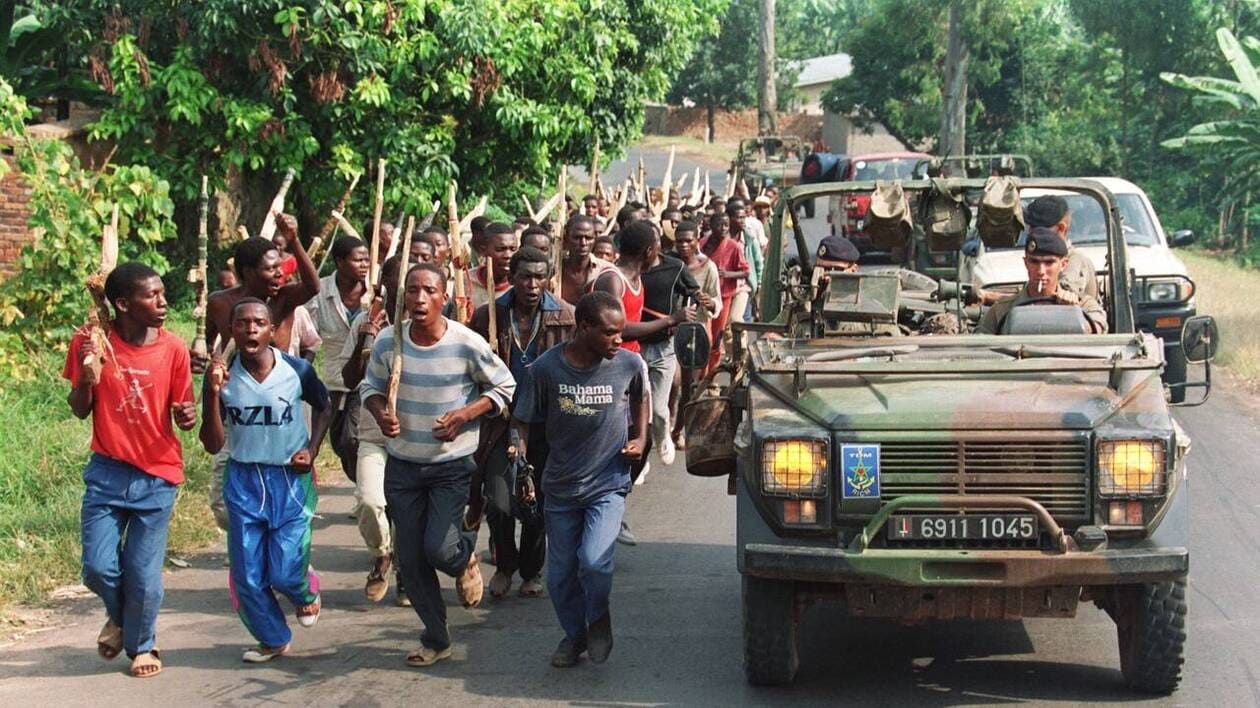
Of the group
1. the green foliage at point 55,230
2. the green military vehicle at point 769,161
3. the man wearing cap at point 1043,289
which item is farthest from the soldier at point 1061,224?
the green military vehicle at point 769,161

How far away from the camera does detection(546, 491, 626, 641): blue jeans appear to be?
6.55 m

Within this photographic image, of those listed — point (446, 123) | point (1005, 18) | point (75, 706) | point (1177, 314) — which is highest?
point (1005, 18)

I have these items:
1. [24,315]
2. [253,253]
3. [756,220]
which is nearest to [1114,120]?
[756,220]

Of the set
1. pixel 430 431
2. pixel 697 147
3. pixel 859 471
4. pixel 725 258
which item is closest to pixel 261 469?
pixel 430 431

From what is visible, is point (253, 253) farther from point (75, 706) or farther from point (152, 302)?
point (75, 706)

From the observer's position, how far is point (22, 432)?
35.3 ft

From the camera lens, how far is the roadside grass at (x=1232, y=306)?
16.4m

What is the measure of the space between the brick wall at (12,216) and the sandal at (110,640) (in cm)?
777

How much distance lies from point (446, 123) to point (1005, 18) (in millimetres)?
24673

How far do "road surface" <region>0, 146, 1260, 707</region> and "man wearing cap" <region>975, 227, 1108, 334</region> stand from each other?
1283 mm

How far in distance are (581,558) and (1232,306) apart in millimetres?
16208

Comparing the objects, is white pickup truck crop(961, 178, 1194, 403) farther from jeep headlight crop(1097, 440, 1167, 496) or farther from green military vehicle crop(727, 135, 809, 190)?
green military vehicle crop(727, 135, 809, 190)

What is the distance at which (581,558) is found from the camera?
21.5 feet

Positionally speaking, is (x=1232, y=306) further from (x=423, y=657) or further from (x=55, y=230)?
(x=423, y=657)
